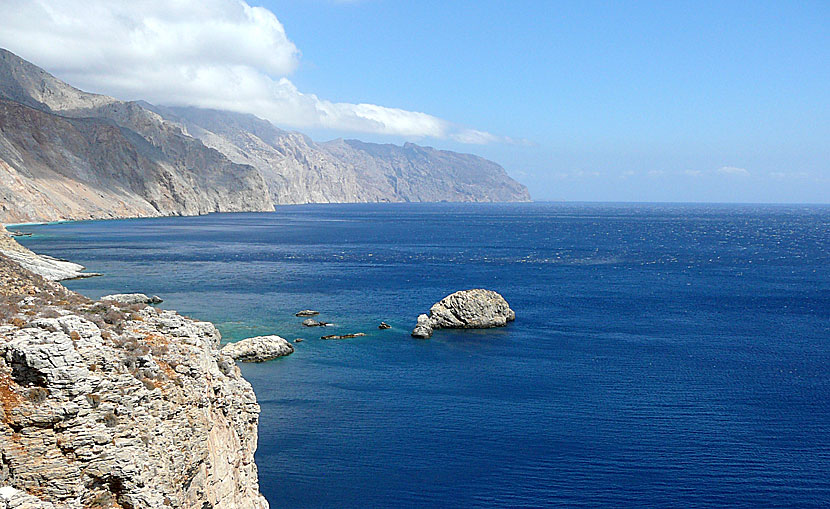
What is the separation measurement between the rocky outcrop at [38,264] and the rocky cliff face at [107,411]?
74.7 metres

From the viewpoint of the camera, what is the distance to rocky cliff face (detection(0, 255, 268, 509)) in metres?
16.9

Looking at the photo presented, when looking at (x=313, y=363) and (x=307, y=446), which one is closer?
(x=307, y=446)

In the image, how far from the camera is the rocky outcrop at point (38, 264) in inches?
3454

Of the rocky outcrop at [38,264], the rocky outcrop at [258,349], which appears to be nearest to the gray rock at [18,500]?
the rocky outcrop at [258,349]

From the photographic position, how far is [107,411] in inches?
704

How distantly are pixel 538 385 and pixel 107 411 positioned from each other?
132 feet

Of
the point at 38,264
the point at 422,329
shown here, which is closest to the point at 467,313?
the point at 422,329

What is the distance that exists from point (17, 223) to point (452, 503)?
621 ft

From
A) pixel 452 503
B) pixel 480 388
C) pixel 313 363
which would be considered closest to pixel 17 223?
pixel 313 363

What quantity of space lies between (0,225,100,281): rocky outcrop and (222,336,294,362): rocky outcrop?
133 ft

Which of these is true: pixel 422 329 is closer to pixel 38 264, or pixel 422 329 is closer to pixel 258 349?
pixel 258 349

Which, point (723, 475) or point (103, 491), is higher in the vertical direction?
point (103, 491)

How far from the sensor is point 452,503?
111ft

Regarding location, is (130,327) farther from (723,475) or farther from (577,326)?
(577,326)
